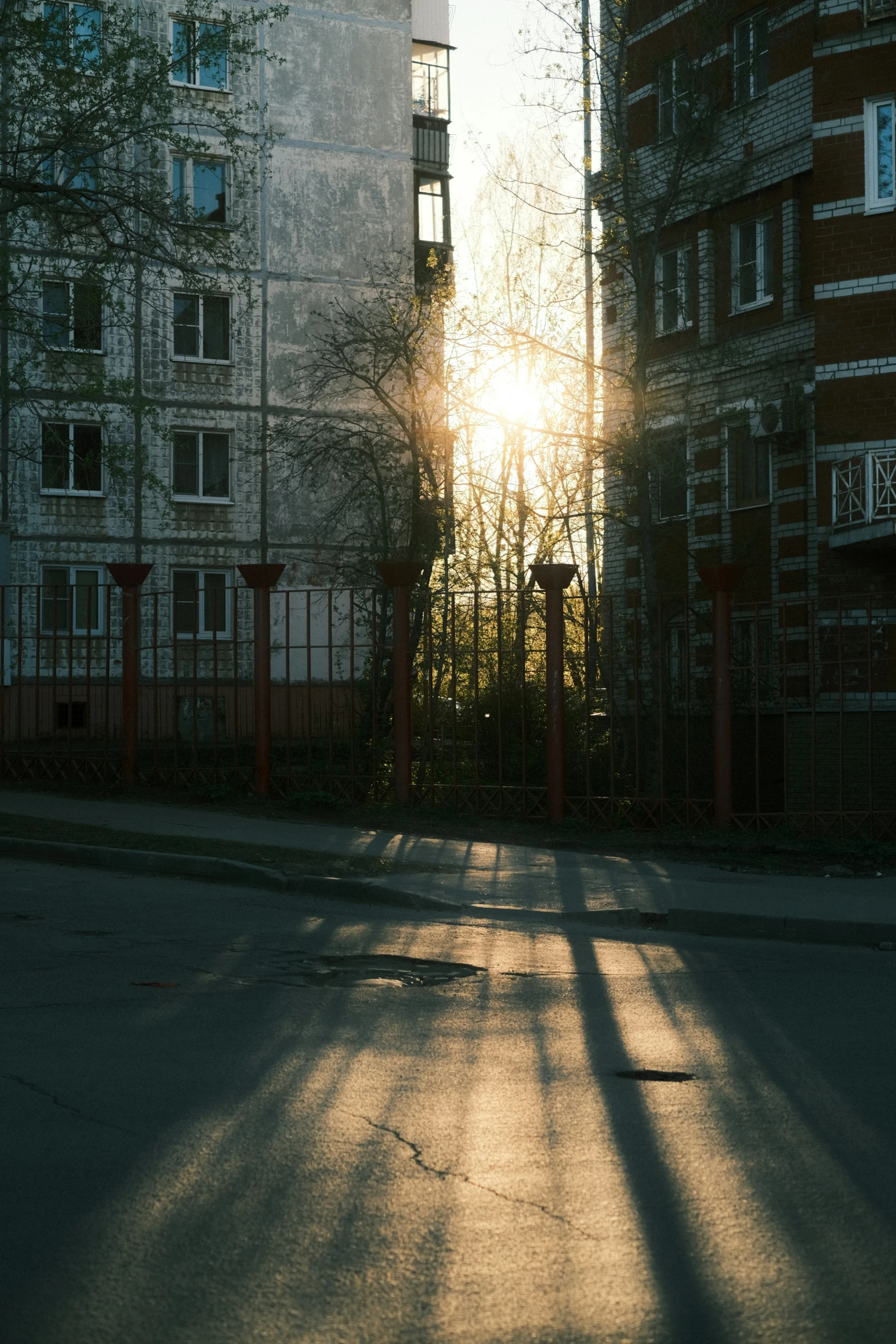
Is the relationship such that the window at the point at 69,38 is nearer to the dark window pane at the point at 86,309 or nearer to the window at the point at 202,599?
the dark window pane at the point at 86,309

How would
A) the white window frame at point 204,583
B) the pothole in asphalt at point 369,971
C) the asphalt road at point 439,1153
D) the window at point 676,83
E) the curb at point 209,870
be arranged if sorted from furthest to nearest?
the white window frame at point 204,583 < the window at point 676,83 < the curb at point 209,870 < the pothole in asphalt at point 369,971 < the asphalt road at point 439,1153

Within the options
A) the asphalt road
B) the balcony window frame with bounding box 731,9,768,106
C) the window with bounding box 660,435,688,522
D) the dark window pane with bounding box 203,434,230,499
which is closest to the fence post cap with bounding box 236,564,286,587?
the window with bounding box 660,435,688,522

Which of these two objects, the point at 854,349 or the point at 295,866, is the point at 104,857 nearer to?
the point at 295,866

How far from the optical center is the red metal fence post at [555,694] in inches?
641

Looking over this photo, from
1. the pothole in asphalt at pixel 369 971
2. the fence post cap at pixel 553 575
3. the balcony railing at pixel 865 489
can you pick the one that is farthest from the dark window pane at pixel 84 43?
the pothole in asphalt at pixel 369 971

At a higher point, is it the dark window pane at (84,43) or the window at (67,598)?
the dark window pane at (84,43)

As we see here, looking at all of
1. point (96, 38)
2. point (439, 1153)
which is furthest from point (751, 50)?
point (439, 1153)

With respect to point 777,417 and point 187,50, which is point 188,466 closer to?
point 777,417

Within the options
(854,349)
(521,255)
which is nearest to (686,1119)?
(854,349)

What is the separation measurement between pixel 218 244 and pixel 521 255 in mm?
9813

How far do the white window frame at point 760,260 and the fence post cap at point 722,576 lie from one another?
9.97 meters

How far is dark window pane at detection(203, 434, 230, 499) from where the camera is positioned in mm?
40281

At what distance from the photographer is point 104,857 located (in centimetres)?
Result: 1383

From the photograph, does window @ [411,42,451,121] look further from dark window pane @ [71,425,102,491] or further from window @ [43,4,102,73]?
window @ [43,4,102,73]
